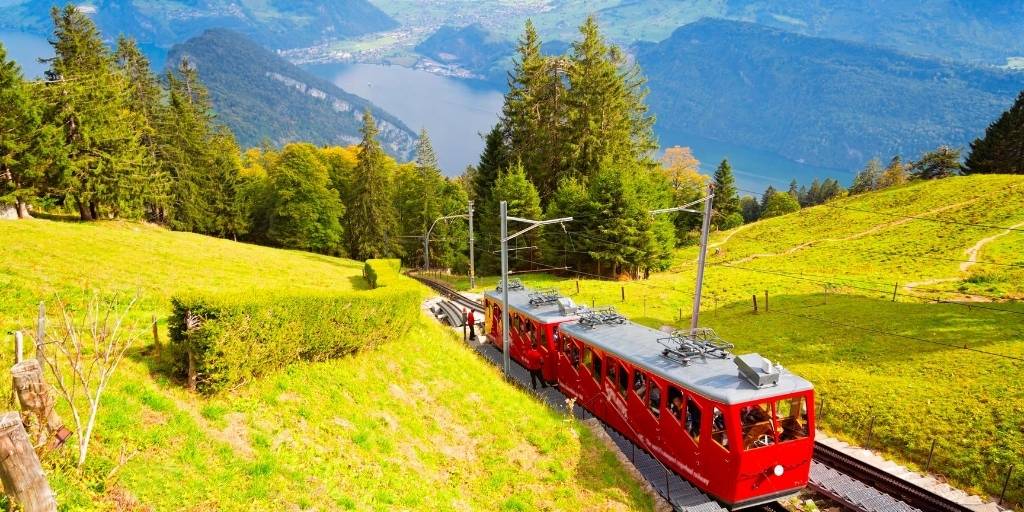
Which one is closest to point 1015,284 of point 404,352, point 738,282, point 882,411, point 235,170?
point 738,282

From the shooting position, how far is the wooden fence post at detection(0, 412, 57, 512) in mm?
5848

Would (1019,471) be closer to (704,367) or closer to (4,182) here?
(704,367)

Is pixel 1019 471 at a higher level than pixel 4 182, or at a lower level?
lower

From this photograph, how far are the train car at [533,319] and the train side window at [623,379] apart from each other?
4.57 metres

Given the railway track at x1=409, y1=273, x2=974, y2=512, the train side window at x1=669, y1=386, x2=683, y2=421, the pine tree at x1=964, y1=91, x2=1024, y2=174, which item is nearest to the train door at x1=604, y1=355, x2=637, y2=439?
the railway track at x1=409, y1=273, x2=974, y2=512

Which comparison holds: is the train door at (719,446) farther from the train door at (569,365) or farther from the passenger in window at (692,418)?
the train door at (569,365)

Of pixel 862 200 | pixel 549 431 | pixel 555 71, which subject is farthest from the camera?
pixel 862 200

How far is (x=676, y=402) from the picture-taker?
1361cm

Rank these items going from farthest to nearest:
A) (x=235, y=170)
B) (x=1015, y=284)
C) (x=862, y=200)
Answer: (x=235, y=170), (x=862, y=200), (x=1015, y=284)

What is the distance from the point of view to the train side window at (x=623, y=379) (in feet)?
51.0

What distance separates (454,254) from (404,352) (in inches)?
1767

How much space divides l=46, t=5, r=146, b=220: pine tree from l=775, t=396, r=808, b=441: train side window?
39.6 metres

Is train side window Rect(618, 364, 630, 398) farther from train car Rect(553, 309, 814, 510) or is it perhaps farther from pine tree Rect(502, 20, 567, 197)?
pine tree Rect(502, 20, 567, 197)

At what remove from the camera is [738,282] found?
38438 millimetres
